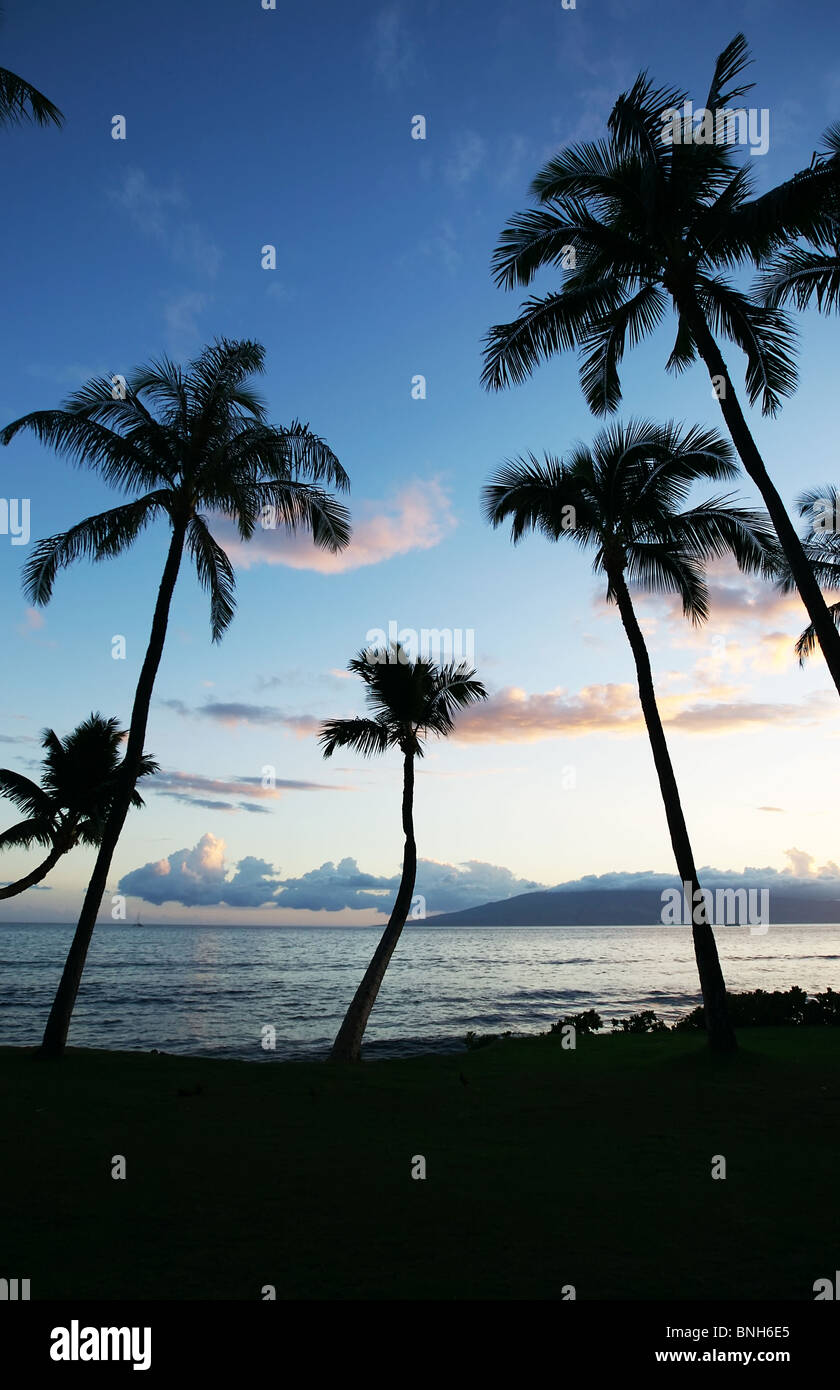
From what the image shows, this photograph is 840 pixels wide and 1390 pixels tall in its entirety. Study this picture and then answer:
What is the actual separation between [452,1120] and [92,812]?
2021cm

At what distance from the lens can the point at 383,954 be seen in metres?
20.1

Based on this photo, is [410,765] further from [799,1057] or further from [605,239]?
[605,239]


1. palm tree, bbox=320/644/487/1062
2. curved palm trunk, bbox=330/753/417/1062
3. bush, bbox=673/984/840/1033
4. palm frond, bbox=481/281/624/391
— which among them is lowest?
bush, bbox=673/984/840/1033

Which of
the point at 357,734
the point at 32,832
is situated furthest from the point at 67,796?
the point at 357,734

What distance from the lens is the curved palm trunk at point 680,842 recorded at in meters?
13.7

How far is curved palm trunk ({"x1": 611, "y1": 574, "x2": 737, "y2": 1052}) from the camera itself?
A: 1366cm

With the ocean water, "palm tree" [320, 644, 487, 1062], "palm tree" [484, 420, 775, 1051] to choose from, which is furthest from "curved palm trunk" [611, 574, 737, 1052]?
the ocean water

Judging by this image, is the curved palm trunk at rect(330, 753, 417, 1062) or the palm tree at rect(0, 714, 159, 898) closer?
the curved palm trunk at rect(330, 753, 417, 1062)

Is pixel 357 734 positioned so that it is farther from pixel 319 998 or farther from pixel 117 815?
pixel 319 998

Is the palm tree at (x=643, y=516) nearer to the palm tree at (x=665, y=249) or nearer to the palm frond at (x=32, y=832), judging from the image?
the palm tree at (x=665, y=249)

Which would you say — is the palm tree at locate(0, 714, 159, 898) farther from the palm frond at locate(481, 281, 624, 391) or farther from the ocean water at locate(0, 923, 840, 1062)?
the palm frond at locate(481, 281, 624, 391)

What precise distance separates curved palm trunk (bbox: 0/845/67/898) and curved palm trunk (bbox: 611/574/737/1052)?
677 inches

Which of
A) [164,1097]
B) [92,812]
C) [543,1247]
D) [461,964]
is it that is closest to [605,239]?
[543,1247]

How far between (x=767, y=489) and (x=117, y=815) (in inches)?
508
